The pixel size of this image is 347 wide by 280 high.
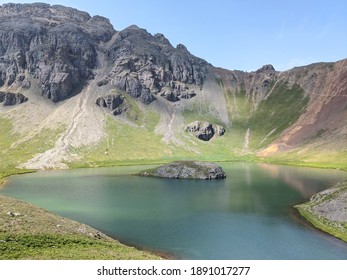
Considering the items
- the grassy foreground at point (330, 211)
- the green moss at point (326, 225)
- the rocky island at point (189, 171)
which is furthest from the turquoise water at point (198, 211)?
the rocky island at point (189, 171)

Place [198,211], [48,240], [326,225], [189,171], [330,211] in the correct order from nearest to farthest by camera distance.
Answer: [48,240], [326,225], [330,211], [198,211], [189,171]

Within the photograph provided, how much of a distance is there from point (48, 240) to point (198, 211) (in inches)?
1726

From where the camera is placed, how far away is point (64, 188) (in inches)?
4631

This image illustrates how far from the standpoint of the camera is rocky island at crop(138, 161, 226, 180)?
470ft

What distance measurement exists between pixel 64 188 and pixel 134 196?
1152 inches

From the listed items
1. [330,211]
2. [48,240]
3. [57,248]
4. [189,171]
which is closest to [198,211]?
[330,211]

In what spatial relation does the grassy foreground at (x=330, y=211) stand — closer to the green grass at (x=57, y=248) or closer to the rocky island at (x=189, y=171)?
the green grass at (x=57, y=248)

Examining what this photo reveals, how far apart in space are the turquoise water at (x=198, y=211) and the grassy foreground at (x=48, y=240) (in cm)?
986

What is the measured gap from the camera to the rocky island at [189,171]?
143125 millimetres

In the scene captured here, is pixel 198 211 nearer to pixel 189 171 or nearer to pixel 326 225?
pixel 326 225

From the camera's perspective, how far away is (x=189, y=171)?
479 ft
